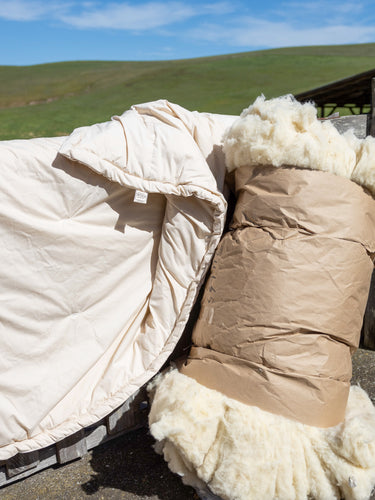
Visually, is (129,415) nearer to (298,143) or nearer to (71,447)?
(71,447)

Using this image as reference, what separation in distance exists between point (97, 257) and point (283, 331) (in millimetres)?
978

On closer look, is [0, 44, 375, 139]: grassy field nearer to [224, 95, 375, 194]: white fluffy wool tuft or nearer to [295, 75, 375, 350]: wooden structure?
[295, 75, 375, 350]: wooden structure

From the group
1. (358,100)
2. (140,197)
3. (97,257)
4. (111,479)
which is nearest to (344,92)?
(358,100)

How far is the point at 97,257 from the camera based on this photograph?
97.0 inches

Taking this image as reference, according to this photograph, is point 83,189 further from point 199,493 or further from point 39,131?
point 39,131

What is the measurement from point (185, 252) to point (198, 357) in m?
0.54

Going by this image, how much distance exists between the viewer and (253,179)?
2.48 metres

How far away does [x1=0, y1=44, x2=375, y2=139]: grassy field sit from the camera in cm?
3150

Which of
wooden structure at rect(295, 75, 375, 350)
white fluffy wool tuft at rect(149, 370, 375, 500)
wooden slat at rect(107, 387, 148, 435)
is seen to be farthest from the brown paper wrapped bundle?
wooden structure at rect(295, 75, 375, 350)

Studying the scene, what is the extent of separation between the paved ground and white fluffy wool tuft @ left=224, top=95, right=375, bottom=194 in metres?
1.59

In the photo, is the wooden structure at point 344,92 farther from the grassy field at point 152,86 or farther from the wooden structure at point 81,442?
the grassy field at point 152,86

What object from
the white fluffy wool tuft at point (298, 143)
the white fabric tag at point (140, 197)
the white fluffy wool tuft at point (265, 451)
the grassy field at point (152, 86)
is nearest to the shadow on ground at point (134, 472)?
the white fluffy wool tuft at point (265, 451)

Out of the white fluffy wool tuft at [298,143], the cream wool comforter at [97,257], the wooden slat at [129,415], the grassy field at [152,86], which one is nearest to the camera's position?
the cream wool comforter at [97,257]

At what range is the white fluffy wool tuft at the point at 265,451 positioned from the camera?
6.75 ft
